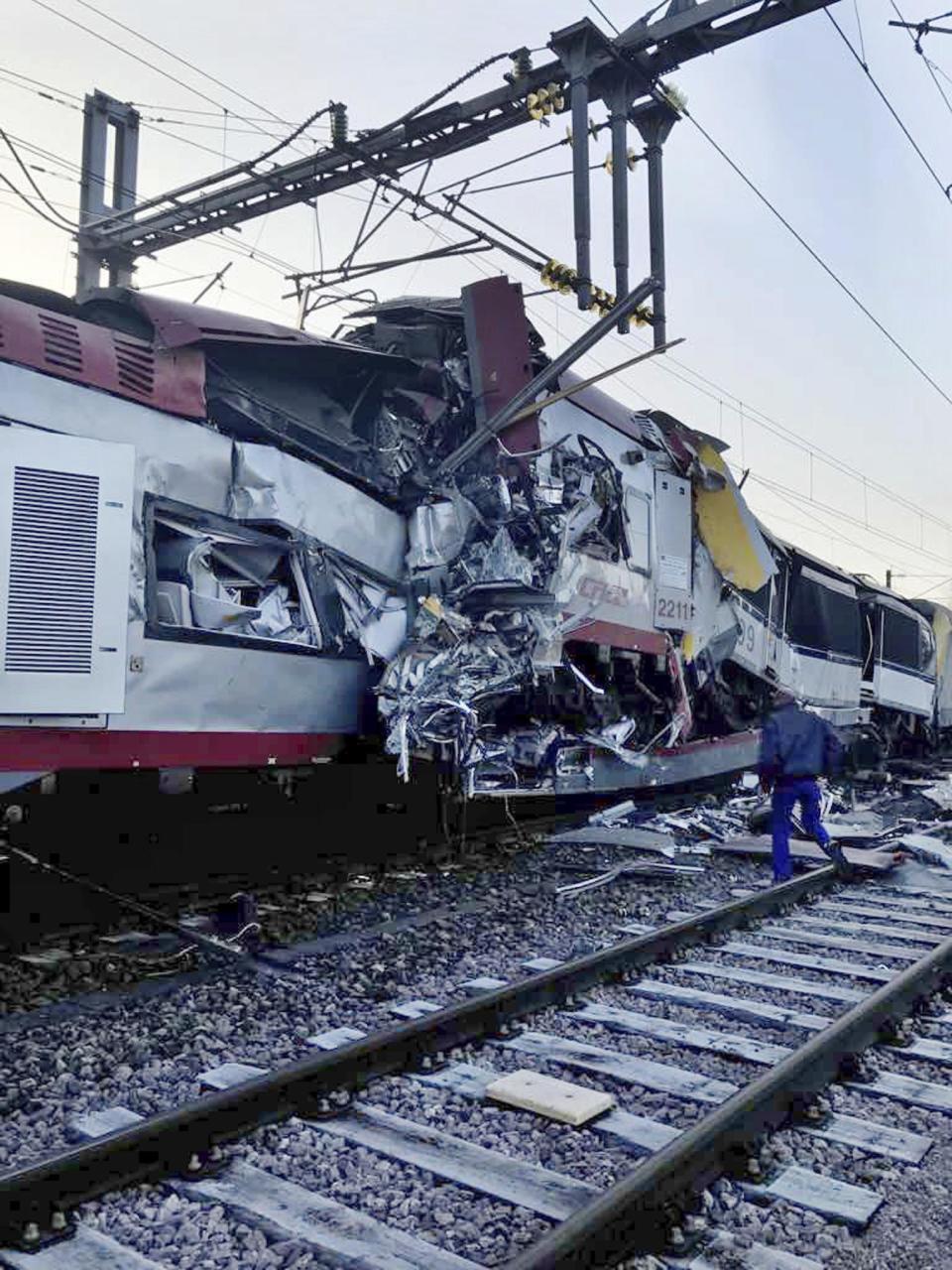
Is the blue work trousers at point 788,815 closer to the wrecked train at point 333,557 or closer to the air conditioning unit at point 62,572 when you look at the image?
the wrecked train at point 333,557

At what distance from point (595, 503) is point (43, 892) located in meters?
5.43

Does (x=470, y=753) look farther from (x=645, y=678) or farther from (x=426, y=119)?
(x=426, y=119)

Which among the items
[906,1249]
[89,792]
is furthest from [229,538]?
[906,1249]

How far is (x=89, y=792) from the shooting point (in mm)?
6172

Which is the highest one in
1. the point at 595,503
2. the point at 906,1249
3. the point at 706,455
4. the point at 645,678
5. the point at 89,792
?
the point at 706,455

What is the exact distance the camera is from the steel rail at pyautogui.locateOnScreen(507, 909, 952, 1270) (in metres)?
2.70

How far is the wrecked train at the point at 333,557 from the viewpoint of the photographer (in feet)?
17.9

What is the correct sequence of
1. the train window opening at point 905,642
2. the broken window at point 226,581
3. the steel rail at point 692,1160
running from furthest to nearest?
the train window opening at point 905,642, the broken window at point 226,581, the steel rail at point 692,1160

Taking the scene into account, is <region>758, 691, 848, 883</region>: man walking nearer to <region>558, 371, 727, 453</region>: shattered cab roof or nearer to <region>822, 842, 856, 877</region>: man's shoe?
<region>822, 842, 856, 877</region>: man's shoe

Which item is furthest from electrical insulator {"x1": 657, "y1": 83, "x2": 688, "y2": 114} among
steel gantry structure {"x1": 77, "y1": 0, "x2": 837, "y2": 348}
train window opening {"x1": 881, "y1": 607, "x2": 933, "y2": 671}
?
train window opening {"x1": 881, "y1": 607, "x2": 933, "y2": 671}

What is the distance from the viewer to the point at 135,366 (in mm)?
6059

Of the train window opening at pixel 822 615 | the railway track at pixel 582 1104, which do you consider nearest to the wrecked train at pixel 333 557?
the railway track at pixel 582 1104

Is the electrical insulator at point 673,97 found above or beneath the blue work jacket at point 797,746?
above

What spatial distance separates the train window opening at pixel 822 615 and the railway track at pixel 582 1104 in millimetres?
9525
